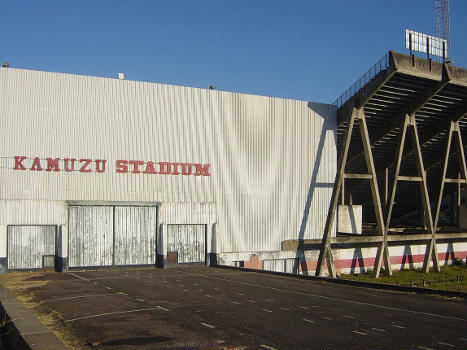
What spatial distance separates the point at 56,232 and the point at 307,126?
2053 cm

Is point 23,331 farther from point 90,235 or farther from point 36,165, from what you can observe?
point 90,235

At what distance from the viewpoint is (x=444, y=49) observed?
3909 cm

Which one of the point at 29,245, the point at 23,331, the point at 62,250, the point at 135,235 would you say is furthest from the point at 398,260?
the point at 23,331

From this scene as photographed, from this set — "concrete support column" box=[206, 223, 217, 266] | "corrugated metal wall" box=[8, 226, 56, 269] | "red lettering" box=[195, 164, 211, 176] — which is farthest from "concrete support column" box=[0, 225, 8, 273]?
"concrete support column" box=[206, 223, 217, 266]

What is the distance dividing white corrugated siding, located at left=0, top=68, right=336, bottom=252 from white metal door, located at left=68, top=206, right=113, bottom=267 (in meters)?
0.92

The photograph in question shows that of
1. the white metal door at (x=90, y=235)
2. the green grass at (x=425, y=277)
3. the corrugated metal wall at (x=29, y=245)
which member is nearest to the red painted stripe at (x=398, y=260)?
the green grass at (x=425, y=277)

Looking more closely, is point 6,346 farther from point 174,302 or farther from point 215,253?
point 215,253

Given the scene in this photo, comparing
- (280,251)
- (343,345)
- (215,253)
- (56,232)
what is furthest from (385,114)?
(343,345)

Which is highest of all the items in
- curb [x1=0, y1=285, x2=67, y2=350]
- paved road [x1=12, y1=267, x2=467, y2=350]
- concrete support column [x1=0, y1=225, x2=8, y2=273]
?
concrete support column [x1=0, y1=225, x2=8, y2=273]

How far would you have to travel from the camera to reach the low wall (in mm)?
37125

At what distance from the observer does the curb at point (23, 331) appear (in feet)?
36.9

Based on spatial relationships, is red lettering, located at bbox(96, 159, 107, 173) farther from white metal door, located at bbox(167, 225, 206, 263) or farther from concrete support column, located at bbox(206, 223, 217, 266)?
concrete support column, located at bbox(206, 223, 217, 266)

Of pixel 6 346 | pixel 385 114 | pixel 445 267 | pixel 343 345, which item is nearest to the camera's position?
pixel 343 345

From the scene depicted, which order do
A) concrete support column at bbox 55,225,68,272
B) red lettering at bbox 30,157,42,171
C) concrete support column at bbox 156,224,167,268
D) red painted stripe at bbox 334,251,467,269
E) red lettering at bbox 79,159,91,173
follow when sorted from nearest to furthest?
concrete support column at bbox 55,225,68,272, red lettering at bbox 30,157,42,171, red lettering at bbox 79,159,91,173, concrete support column at bbox 156,224,167,268, red painted stripe at bbox 334,251,467,269
